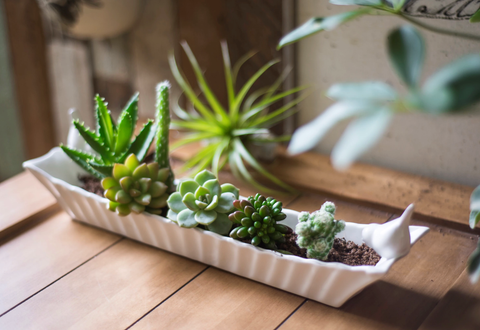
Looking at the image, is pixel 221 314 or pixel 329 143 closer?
pixel 221 314

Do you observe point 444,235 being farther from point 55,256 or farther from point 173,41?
point 173,41

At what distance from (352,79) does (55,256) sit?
750 mm

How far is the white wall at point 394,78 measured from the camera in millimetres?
979

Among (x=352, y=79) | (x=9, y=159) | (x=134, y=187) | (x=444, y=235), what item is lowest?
(x=9, y=159)

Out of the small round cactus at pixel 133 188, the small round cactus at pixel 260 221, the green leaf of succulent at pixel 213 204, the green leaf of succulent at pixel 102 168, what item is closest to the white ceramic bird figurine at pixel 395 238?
the small round cactus at pixel 260 221

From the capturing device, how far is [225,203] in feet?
2.51

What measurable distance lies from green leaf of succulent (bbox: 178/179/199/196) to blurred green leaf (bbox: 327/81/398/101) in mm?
416

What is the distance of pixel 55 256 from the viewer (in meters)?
0.87

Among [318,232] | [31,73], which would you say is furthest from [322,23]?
[31,73]

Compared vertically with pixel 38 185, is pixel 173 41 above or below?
above

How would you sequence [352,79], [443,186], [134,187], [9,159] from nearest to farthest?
[134,187]
[443,186]
[352,79]
[9,159]

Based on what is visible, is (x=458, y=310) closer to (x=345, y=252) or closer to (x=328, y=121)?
(x=345, y=252)

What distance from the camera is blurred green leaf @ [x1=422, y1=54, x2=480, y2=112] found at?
1.22 ft

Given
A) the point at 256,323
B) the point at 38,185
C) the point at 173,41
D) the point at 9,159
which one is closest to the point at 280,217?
the point at 256,323
